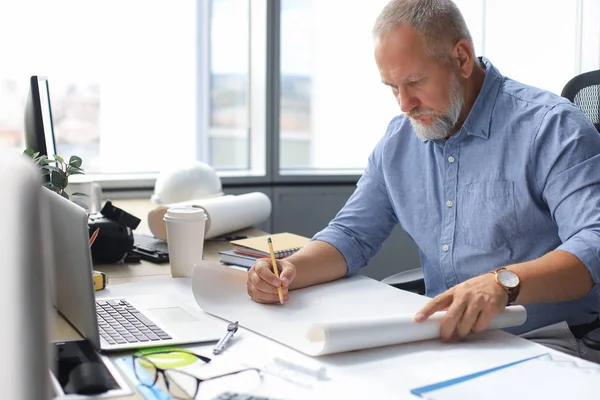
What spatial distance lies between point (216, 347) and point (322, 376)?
0.66ft

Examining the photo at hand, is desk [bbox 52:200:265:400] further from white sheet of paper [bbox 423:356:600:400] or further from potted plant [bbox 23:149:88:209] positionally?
white sheet of paper [bbox 423:356:600:400]

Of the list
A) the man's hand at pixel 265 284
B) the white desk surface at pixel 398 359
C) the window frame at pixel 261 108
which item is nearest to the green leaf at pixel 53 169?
the white desk surface at pixel 398 359

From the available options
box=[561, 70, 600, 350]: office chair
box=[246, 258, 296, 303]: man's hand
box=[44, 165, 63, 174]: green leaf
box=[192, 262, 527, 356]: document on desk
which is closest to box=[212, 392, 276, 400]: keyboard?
box=[192, 262, 527, 356]: document on desk

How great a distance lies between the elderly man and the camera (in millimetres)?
1452

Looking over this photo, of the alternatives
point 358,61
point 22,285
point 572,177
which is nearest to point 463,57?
point 572,177

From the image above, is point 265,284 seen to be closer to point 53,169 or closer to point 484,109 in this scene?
point 53,169

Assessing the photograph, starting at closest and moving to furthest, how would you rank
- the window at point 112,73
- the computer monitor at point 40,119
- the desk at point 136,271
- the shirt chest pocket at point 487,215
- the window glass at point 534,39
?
1. the desk at point 136,271
2. the shirt chest pocket at point 487,215
3. the computer monitor at point 40,119
4. the window at point 112,73
5. the window glass at point 534,39

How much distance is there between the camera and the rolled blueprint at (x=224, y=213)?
195cm

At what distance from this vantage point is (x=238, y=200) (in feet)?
7.19

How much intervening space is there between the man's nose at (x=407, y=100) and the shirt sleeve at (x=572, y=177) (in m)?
0.28

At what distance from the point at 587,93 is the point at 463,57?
1.51 ft

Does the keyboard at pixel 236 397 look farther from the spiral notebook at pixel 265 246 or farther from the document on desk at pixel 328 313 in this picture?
the spiral notebook at pixel 265 246

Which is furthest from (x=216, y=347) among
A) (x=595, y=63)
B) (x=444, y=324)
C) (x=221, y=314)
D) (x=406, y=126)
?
(x=595, y=63)

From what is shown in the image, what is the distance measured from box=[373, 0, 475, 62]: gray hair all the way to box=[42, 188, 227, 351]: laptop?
77 centimetres
